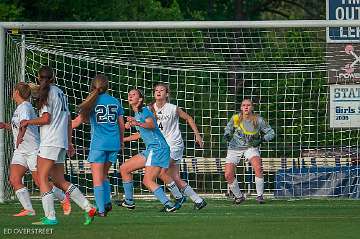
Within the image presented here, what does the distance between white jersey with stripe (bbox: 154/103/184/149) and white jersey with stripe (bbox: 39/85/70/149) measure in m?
4.06

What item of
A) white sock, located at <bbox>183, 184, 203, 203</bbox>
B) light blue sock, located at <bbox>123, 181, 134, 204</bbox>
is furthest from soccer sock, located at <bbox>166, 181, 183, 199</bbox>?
light blue sock, located at <bbox>123, 181, 134, 204</bbox>

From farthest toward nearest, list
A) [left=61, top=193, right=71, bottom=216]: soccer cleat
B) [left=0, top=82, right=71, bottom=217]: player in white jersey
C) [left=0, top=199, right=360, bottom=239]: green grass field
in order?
[left=0, top=82, right=71, bottom=217]: player in white jersey
[left=61, top=193, right=71, bottom=216]: soccer cleat
[left=0, top=199, right=360, bottom=239]: green grass field

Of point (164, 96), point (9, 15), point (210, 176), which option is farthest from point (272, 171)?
point (9, 15)

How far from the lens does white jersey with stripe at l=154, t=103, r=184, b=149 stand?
20.4 metres

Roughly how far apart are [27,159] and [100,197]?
1.38 metres

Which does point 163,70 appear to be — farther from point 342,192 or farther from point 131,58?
point 342,192

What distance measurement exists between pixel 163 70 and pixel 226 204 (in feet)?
13.5

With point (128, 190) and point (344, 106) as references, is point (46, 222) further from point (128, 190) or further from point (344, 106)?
point (344, 106)

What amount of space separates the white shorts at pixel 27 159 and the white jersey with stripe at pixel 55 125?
162 centimetres

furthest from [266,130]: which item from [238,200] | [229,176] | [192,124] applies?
[192,124]

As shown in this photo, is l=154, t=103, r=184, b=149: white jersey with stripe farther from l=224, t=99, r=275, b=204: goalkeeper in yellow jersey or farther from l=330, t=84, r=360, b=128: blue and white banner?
l=330, t=84, r=360, b=128: blue and white banner

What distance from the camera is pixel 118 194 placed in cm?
2456

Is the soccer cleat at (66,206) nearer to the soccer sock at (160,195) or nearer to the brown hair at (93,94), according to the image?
the brown hair at (93,94)

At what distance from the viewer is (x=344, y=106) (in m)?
24.2
